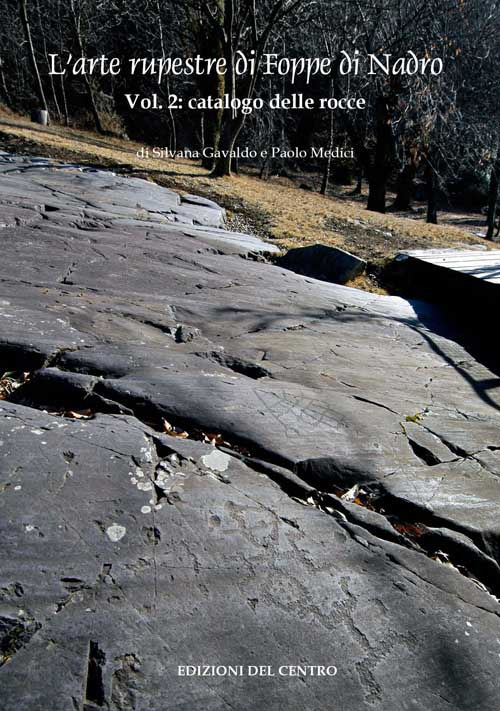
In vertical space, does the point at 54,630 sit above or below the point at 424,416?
above

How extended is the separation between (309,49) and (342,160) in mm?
7851

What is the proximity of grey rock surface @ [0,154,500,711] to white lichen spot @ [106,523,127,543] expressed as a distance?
1cm

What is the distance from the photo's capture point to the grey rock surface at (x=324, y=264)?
6898 mm

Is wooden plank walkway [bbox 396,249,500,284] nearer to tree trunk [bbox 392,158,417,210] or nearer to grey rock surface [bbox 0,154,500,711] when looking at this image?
grey rock surface [bbox 0,154,500,711]

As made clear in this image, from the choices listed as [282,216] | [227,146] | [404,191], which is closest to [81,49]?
[227,146]

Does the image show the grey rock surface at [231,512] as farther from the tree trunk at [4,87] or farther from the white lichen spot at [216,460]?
the tree trunk at [4,87]

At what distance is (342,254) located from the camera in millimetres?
7082

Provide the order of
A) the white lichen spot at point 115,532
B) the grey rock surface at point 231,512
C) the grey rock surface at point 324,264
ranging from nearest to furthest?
the grey rock surface at point 231,512, the white lichen spot at point 115,532, the grey rock surface at point 324,264

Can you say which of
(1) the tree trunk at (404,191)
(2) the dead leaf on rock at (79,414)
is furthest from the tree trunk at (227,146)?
(2) the dead leaf on rock at (79,414)

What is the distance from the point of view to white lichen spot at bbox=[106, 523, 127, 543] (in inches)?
76.7

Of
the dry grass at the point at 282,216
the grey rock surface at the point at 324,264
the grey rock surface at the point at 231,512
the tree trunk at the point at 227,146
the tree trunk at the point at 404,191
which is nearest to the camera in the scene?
the grey rock surface at the point at 231,512

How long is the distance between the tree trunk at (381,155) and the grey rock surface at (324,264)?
31.8ft

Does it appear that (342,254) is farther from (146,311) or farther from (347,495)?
(347,495)

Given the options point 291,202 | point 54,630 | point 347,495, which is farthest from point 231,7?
point 54,630
